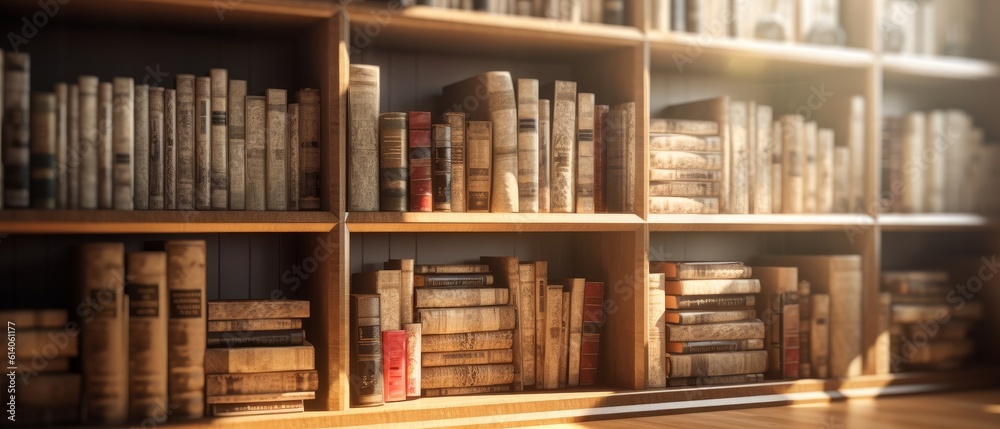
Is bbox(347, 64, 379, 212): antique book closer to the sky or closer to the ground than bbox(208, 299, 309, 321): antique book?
closer to the sky

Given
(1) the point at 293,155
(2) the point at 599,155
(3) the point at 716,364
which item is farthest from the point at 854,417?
(1) the point at 293,155

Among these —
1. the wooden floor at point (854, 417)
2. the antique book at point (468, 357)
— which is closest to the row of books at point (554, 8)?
the antique book at point (468, 357)

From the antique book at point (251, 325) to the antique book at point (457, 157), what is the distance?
481 millimetres

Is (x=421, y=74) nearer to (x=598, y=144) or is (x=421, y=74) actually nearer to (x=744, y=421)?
(x=598, y=144)

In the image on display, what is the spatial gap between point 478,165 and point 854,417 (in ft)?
3.83

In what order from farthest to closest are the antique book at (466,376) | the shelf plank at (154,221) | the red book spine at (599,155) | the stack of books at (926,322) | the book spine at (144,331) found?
the stack of books at (926,322)
the red book spine at (599,155)
the antique book at (466,376)
the book spine at (144,331)
the shelf plank at (154,221)

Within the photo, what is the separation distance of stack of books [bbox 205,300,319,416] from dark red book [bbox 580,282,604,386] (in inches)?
29.6

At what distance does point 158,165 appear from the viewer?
221cm

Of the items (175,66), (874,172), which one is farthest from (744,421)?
(175,66)

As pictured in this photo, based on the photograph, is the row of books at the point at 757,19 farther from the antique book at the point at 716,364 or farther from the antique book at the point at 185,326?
the antique book at the point at 185,326

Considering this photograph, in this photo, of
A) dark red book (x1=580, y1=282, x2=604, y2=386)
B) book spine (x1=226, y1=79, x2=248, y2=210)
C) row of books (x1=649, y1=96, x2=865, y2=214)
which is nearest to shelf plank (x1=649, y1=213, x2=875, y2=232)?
row of books (x1=649, y1=96, x2=865, y2=214)

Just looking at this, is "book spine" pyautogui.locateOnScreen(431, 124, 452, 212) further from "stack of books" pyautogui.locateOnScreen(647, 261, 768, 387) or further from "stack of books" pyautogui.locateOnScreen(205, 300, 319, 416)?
"stack of books" pyautogui.locateOnScreen(647, 261, 768, 387)

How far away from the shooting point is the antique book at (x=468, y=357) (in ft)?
8.16

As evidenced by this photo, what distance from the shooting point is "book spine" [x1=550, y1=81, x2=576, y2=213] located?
257 cm
